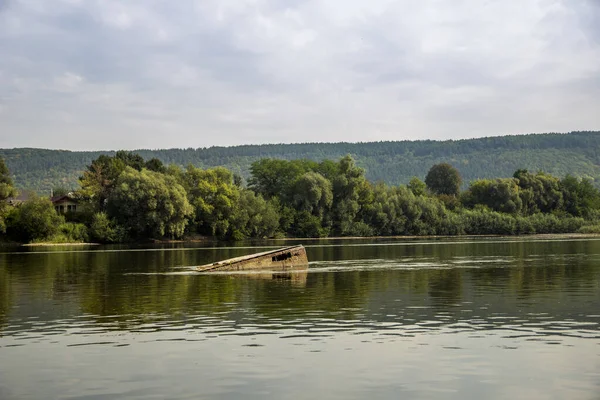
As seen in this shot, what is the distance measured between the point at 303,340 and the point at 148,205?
350 feet

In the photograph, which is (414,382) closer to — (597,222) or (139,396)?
(139,396)

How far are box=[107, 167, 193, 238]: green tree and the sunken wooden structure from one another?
70.5 m

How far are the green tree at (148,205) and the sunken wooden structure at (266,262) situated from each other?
70484 millimetres

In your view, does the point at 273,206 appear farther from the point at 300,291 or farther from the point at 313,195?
the point at 300,291

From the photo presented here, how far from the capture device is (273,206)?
504 ft

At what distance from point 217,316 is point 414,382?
42.0 feet

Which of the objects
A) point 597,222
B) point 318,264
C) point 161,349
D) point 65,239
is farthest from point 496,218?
point 161,349

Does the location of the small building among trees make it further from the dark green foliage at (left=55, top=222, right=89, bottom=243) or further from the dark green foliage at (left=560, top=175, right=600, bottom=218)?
the dark green foliage at (left=560, top=175, right=600, bottom=218)

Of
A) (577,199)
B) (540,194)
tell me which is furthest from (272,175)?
(577,199)

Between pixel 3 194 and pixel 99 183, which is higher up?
pixel 99 183

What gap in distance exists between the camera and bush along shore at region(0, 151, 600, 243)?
12825 cm

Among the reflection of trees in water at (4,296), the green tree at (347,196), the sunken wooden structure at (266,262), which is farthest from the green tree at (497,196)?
the reflection of trees in water at (4,296)

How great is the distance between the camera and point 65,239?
416ft

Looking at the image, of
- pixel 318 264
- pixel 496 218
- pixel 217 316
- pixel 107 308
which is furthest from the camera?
pixel 496 218
